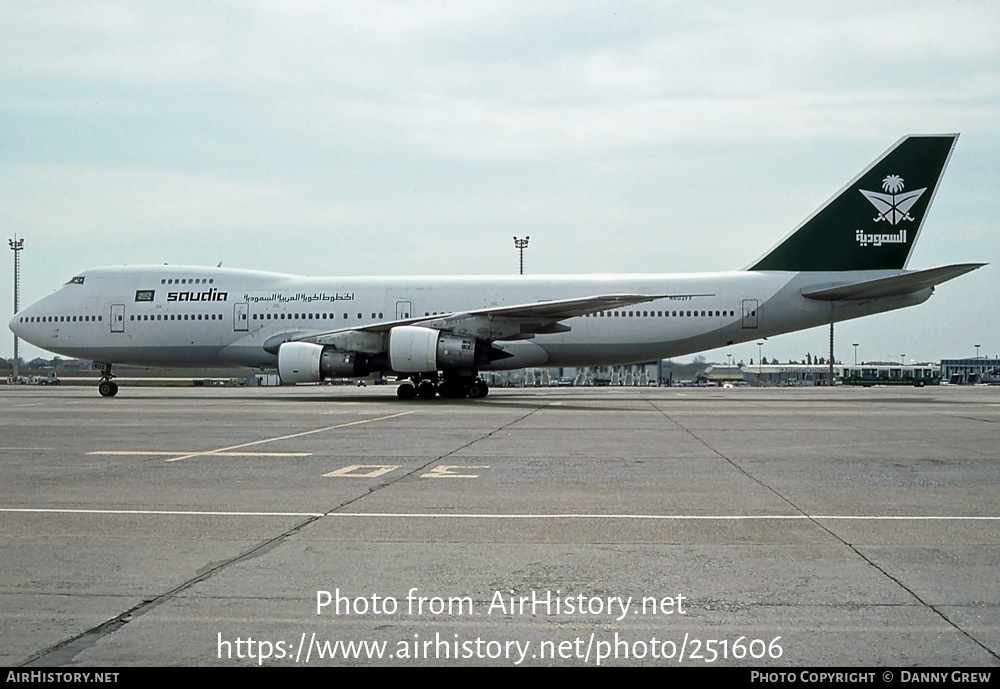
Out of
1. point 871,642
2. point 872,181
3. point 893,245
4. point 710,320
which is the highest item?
point 872,181

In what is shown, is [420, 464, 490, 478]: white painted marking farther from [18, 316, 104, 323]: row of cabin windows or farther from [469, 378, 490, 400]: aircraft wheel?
[18, 316, 104, 323]: row of cabin windows

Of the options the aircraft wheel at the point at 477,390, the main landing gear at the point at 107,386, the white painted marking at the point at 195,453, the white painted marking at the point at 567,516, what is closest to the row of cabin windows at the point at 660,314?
the aircraft wheel at the point at 477,390

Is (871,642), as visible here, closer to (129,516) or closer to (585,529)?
(585,529)

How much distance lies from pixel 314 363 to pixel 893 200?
18149mm

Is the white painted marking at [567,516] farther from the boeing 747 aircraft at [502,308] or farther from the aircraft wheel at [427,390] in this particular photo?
the aircraft wheel at [427,390]

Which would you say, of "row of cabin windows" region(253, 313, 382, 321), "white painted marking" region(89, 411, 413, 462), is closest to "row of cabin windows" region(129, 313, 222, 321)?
"row of cabin windows" region(253, 313, 382, 321)

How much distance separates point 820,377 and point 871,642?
351ft

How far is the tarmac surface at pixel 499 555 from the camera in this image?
157 inches

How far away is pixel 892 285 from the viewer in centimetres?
2684

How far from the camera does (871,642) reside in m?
3.99

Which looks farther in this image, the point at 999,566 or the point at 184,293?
the point at 184,293

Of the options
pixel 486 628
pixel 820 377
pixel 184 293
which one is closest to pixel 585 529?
pixel 486 628

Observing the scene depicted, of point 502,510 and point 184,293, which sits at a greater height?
point 184,293

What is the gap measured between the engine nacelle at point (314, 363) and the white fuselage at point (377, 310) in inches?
115
